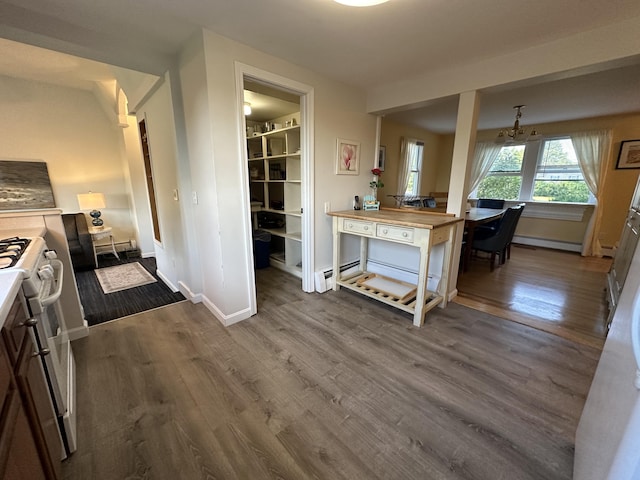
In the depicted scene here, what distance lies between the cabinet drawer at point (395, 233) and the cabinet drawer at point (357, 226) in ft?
0.33

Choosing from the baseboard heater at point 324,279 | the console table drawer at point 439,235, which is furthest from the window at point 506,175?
the baseboard heater at point 324,279

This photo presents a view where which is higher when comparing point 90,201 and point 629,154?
point 629,154

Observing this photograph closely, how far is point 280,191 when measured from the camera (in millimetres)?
4207

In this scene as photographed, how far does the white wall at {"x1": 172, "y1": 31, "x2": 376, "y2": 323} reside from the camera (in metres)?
1.94

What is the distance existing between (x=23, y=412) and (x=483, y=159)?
6.82 m

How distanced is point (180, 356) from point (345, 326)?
1.31 metres

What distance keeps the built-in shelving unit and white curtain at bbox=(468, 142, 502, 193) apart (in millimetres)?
4023

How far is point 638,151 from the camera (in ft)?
13.3

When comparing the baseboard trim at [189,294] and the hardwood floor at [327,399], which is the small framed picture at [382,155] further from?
the baseboard trim at [189,294]

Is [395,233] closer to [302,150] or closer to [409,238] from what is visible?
[409,238]

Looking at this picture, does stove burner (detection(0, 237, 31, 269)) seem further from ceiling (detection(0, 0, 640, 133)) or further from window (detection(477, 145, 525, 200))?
window (detection(477, 145, 525, 200))

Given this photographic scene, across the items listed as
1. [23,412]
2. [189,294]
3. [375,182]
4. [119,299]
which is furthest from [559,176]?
[119,299]

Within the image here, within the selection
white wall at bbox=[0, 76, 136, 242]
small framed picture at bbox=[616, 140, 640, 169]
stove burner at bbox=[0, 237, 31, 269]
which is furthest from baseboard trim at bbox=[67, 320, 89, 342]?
small framed picture at bbox=[616, 140, 640, 169]

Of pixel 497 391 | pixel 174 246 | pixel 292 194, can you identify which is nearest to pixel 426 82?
pixel 292 194
